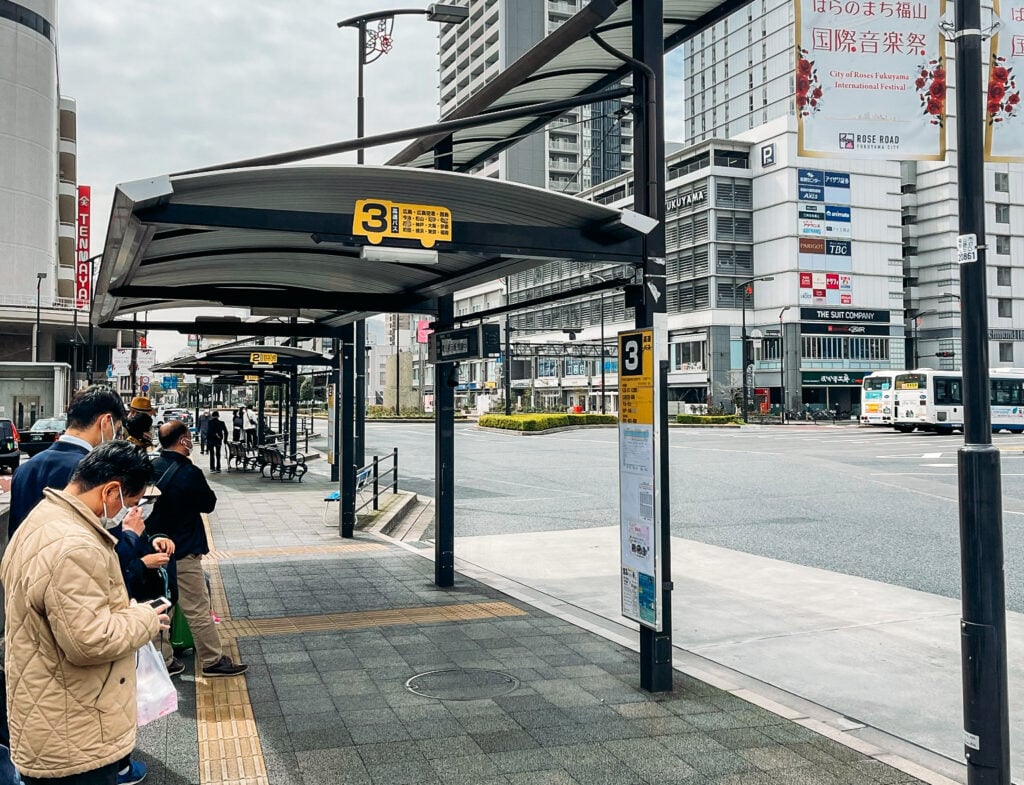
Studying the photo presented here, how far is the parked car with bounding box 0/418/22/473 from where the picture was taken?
71.9 feet

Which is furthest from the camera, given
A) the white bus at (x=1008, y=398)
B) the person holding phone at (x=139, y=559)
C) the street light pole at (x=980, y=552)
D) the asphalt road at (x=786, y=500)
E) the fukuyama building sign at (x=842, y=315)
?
the fukuyama building sign at (x=842, y=315)

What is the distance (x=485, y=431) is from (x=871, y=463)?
89.4ft

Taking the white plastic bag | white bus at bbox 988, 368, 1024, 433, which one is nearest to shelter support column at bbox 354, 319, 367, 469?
the white plastic bag

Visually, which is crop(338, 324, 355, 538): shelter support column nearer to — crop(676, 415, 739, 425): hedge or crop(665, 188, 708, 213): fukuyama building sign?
crop(676, 415, 739, 425): hedge

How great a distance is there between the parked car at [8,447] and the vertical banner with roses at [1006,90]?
916 inches

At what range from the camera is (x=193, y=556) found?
230 inches

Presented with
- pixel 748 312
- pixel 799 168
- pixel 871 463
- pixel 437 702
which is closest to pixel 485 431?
pixel 871 463

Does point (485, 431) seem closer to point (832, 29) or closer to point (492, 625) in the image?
point (492, 625)

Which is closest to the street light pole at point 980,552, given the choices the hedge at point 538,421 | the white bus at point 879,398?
the hedge at point 538,421

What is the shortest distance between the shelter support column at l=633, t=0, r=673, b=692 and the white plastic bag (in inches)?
121

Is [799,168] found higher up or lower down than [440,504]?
higher up

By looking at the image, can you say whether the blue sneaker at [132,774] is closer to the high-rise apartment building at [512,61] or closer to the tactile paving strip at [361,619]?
the tactile paving strip at [361,619]

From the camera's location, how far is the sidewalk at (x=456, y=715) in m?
4.33

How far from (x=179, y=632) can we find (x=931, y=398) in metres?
40.2
